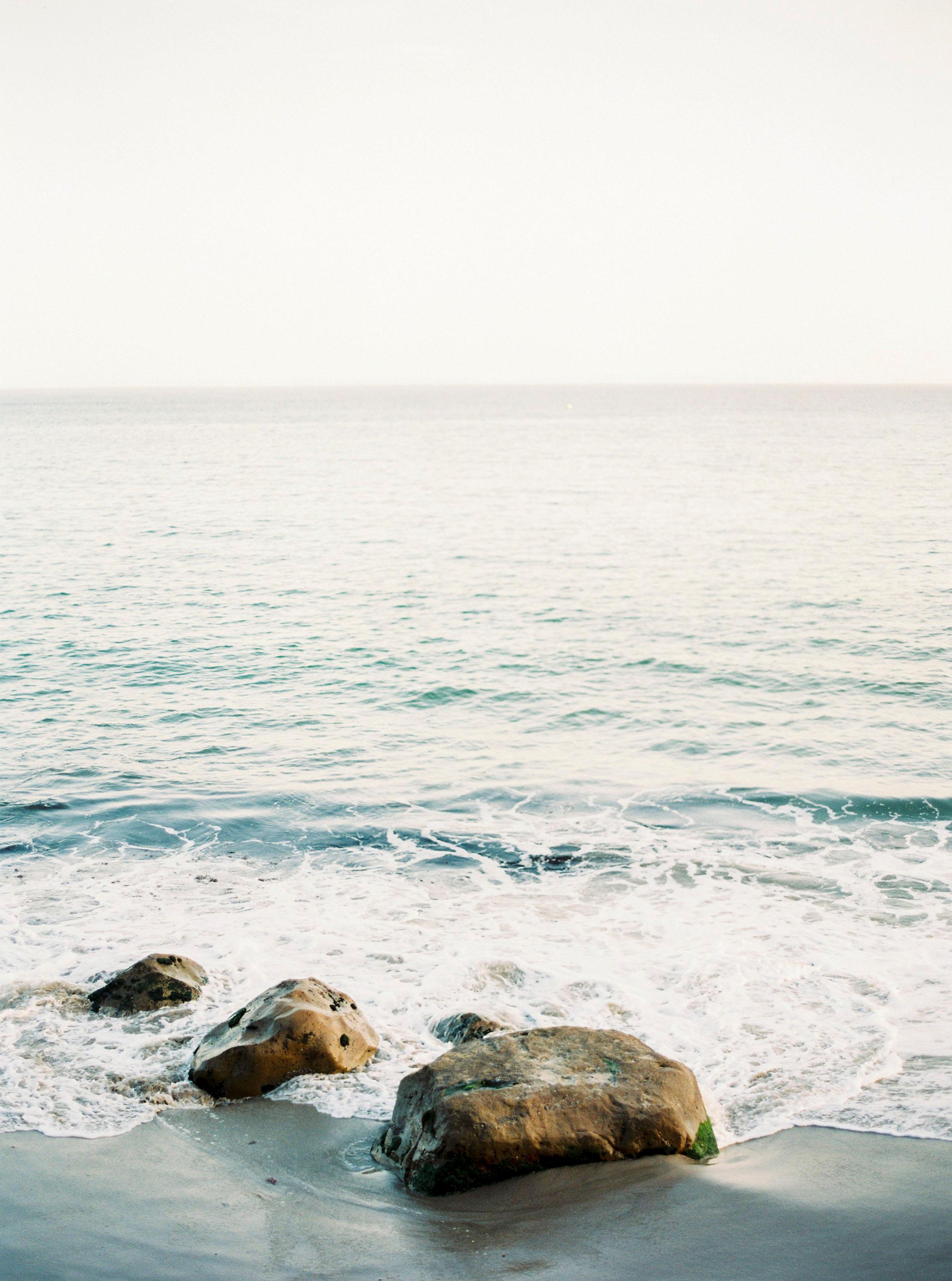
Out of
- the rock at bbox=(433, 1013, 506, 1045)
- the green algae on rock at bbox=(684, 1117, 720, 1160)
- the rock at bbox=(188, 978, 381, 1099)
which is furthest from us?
the rock at bbox=(433, 1013, 506, 1045)

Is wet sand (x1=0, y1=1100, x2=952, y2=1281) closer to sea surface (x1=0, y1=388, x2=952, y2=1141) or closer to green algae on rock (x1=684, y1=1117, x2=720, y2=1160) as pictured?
green algae on rock (x1=684, y1=1117, x2=720, y2=1160)

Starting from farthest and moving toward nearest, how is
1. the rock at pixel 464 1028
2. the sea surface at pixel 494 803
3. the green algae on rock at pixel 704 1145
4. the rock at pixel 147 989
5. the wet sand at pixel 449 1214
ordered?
the rock at pixel 147 989, the sea surface at pixel 494 803, the rock at pixel 464 1028, the green algae on rock at pixel 704 1145, the wet sand at pixel 449 1214

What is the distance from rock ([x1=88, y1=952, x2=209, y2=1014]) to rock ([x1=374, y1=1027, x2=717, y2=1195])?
11.2 ft

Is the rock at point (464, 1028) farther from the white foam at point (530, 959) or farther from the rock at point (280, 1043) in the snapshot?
the rock at point (280, 1043)

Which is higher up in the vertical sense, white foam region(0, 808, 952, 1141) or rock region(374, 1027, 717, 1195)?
rock region(374, 1027, 717, 1195)

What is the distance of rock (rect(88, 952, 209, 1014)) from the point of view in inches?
394

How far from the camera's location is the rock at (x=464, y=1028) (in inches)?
368

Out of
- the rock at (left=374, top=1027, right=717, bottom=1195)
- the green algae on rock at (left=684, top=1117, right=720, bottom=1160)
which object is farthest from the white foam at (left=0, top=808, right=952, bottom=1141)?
the rock at (left=374, top=1027, right=717, bottom=1195)

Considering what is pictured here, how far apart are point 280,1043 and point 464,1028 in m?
1.75

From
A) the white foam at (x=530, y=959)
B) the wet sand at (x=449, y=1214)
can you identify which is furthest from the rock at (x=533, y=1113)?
the white foam at (x=530, y=959)

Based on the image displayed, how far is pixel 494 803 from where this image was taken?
1684cm

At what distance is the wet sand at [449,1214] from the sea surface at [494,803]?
610mm

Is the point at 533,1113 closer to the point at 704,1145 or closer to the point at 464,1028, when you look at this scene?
the point at 704,1145

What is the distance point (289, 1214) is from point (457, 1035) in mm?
2859
